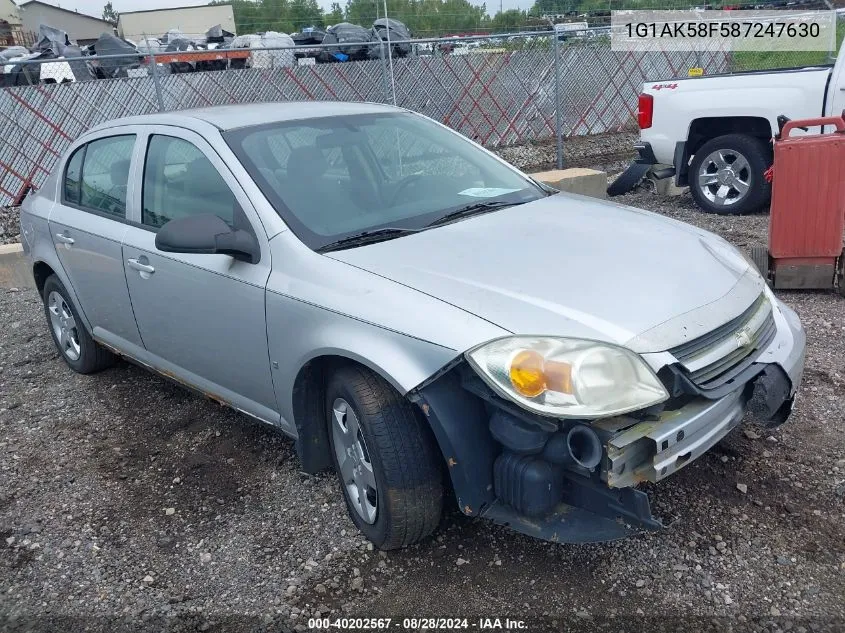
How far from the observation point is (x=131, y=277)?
13.0ft

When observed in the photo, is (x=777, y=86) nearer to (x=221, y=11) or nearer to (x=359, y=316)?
(x=359, y=316)

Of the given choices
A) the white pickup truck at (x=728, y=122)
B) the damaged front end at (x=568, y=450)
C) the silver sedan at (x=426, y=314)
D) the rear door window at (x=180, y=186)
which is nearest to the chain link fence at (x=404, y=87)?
the white pickup truck at (x=728, y=122)

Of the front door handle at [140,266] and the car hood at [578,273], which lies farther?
the front door handle at [140,266]

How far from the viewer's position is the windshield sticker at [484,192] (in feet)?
12.1

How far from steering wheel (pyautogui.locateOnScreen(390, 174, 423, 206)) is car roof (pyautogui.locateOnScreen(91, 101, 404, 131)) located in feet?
1.76

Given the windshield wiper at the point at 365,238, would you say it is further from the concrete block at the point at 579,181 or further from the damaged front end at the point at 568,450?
the concrete block at the point at 579,181

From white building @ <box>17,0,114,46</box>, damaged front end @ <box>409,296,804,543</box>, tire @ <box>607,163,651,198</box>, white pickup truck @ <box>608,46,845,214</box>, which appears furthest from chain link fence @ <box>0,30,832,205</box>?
white building @ <box>17,0,114,46</box>

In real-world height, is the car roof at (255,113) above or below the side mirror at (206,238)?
above

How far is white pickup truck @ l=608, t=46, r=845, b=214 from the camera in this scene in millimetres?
7527

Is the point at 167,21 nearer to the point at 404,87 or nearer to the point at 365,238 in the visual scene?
the point at 404,87

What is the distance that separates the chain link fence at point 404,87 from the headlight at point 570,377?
8.19 m

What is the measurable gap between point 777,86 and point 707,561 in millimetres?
6181

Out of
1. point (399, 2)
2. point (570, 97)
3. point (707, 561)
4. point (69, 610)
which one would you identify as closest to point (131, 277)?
point (69, 610)

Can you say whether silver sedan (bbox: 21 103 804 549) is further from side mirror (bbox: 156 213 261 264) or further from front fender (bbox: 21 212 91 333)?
front fender (bbox: 21 212 91 333)
